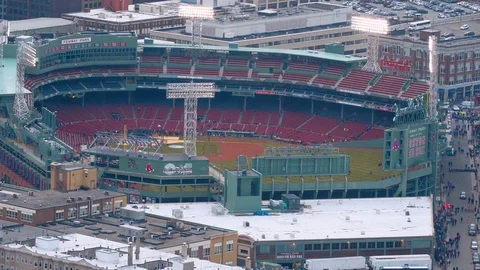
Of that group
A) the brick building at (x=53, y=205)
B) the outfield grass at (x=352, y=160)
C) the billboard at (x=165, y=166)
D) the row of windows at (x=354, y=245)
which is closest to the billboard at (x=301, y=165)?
the outfield grass at (x=352, y=160)

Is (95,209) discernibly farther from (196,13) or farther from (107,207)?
(196,13)

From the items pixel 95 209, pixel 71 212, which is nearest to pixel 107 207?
pixel 95 209

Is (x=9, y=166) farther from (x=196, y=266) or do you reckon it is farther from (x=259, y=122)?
(x=196, y=266)

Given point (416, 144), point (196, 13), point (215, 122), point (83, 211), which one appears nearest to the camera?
→ point (83, 211)

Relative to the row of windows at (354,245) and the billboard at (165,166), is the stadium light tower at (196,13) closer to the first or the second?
the billboard at (165,166)

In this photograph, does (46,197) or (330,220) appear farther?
(330,220)

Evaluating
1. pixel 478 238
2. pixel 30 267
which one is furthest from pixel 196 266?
pixel 478 238
